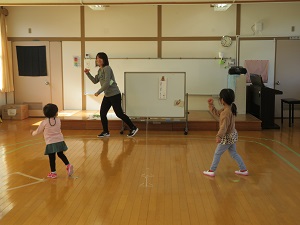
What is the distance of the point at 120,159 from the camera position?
5.00 metres

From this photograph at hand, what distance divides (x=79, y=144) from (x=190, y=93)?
364 centimetres

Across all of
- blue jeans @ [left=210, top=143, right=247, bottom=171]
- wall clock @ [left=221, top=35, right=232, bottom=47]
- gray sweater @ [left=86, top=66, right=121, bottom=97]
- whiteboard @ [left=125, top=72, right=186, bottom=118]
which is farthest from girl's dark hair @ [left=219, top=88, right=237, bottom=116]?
wall clock @ [left=221, top=35, right=232, bottom=47]

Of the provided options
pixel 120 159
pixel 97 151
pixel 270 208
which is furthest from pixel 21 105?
pixel 270 208

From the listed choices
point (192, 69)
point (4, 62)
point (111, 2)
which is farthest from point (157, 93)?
point (4, 62)

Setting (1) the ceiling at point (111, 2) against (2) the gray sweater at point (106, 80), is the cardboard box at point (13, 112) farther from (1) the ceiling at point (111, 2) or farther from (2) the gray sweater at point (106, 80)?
(2) the gray sweater at point (106, 80)

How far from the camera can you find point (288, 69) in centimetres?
859

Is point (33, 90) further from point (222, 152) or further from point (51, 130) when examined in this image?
point (222, 152)

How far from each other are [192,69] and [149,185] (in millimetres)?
5138

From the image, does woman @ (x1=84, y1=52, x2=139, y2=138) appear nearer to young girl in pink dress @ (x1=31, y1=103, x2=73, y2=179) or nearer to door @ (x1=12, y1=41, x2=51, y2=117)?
young girl in pink dress @ (x1=31, y1=103, x2=73, y2=179)

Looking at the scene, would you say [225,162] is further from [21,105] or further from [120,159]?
[21,105]

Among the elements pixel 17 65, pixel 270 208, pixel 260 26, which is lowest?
pixel 270 208

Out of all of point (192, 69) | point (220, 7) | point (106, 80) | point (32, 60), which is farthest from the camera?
point (32, 60)

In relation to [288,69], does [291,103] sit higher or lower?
lower

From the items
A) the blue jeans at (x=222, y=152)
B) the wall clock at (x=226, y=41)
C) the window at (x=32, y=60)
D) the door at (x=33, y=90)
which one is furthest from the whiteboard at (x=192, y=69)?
the blue jeans at (x=222, y=152)
